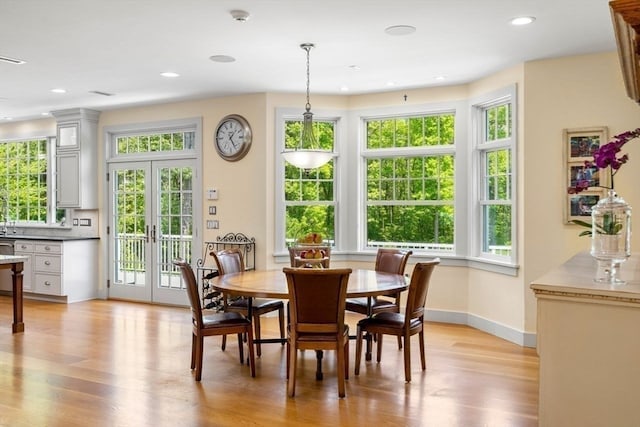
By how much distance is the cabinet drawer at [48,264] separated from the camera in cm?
727

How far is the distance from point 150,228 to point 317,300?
4427 millimetres

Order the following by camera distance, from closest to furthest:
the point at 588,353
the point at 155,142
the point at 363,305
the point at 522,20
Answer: the point at 588,353 < the point at 522,20 < the point at 363,305 < the point at 155,142

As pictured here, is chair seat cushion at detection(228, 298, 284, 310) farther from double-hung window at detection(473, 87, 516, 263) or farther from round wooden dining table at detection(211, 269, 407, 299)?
double-hung window at detection(473, 87, 516, 263)

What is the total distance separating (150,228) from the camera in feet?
24.0

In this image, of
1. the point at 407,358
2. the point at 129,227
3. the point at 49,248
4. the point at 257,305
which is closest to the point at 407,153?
the point at 257,305

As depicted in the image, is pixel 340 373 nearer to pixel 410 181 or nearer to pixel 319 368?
pixel 319 368

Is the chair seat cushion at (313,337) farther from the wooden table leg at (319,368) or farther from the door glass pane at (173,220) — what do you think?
the door glass pane at (173,220)

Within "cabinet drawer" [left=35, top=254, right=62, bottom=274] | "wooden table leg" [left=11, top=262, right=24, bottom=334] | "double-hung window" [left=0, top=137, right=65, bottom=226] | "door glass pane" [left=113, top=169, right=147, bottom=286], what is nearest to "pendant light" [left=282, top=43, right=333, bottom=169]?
"wooden table leg" [left=11, top=262, right=24, bottom=334]

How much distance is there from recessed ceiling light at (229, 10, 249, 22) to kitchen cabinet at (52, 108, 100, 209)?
450 cm

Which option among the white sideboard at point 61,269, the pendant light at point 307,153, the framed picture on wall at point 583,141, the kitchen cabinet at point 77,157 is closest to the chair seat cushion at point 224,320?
the pendant light at point 307,153

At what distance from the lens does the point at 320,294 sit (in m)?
3.52

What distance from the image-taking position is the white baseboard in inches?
196

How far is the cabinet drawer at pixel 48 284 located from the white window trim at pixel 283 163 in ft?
10.4

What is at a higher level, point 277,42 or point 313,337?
point 277,42
